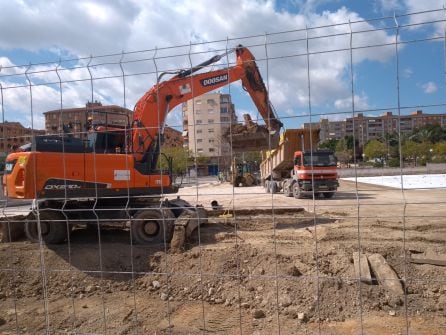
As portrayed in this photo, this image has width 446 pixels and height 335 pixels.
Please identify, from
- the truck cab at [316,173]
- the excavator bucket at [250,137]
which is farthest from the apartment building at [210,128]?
the truck cab at [316,173]

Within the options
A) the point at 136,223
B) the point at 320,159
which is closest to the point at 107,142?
the point at 136,223

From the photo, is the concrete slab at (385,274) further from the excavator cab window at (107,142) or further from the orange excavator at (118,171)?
the excavator cab window at (107,142)

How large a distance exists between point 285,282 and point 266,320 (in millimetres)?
712

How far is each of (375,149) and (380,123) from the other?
1.05 feet

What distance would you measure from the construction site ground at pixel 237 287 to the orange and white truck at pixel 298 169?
683cm

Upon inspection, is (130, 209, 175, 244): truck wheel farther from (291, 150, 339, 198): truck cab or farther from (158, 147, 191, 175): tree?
(291, 150, 339, 198): truck cab

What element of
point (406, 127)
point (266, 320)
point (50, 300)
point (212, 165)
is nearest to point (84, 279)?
point (50, 300)

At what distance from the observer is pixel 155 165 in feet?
31.4

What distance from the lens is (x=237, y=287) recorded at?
6.13 m

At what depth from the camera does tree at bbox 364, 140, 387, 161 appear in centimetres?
436

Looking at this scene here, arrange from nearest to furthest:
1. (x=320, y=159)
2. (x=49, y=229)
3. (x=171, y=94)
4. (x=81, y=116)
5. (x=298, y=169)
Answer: (x=81, y=116) → (x=49, y=229) → (x=171, y=94) → (x=320, y=159) → (x=298, y=169)

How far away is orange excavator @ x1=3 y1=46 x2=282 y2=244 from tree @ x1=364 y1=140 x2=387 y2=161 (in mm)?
3250

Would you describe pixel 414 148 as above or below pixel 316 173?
above

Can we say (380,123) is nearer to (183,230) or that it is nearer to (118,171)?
(183,230)
